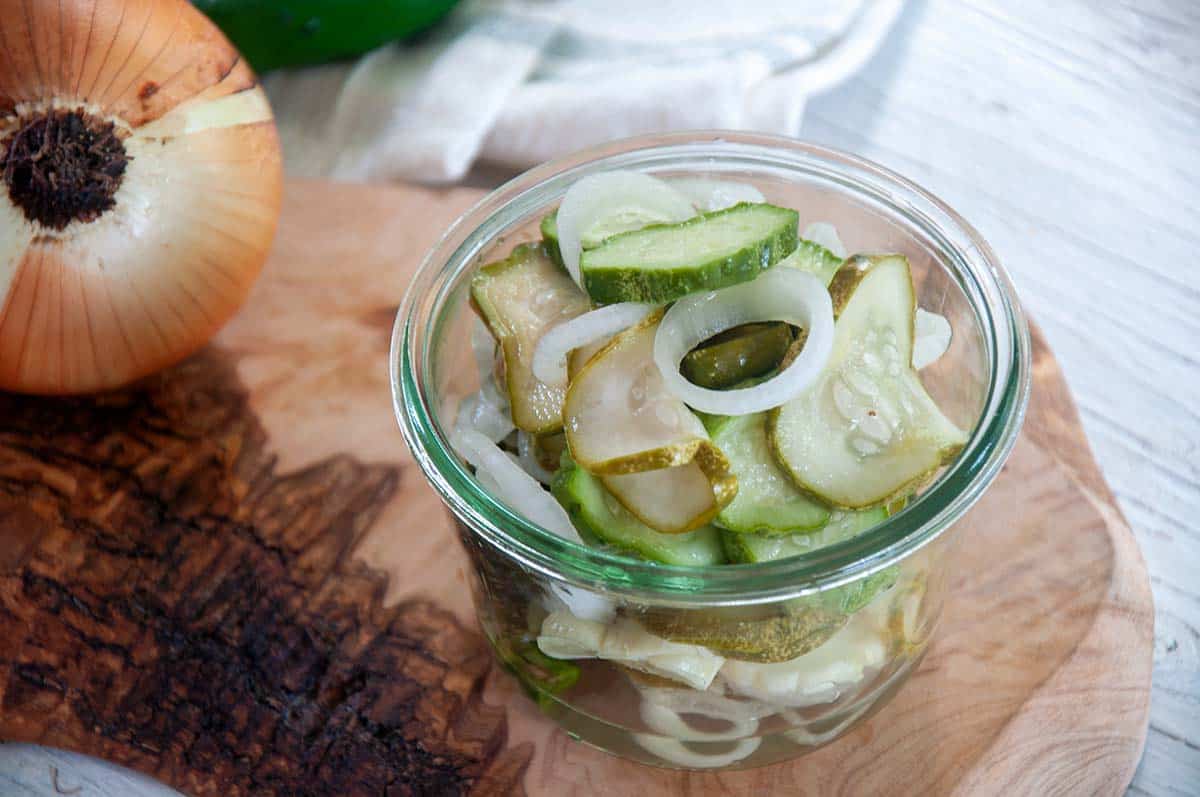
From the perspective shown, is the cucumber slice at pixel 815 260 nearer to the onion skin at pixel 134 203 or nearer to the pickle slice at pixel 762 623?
the pickle slice at pixel 762 623

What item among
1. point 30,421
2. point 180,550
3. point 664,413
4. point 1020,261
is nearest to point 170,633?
point 180,550

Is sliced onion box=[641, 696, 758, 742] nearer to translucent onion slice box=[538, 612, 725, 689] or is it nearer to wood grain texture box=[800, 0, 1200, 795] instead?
translucent onion slice box=[538, 612, 725, 689]

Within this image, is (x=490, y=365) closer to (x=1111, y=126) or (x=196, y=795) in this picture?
(x=196, y=795)

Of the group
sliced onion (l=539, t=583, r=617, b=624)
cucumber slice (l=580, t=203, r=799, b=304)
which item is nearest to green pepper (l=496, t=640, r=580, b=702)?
sliced onion (l=539, t=583, r=617, b=624)

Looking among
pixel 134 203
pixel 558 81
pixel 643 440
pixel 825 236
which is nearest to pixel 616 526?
A: pixel 643 440

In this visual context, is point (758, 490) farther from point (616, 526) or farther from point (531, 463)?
point (531, 463)
